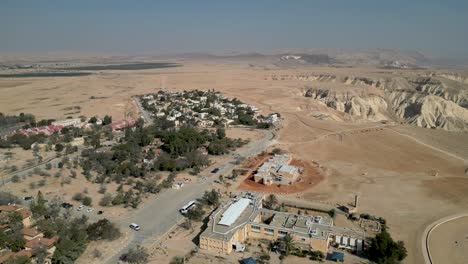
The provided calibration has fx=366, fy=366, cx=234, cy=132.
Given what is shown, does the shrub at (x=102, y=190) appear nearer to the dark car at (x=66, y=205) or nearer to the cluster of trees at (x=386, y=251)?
the dark car at (x=66, y=205)

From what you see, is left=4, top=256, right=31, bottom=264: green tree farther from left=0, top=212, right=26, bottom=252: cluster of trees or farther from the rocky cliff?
the rocky cliff

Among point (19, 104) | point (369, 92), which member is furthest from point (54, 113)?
point (369, 92)

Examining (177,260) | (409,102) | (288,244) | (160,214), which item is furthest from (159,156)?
(409,102)

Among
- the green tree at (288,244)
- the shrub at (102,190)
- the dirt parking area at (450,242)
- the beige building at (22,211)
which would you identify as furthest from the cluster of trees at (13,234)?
the dirt parking area at (450,242)

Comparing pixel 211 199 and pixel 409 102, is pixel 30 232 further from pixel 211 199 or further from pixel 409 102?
pixel 409 102

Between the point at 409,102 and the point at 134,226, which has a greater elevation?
the point at 409,102

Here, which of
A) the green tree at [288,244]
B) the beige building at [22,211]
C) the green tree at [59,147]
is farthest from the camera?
the green tree at [59,147]

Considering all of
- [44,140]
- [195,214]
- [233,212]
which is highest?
[233,212]
